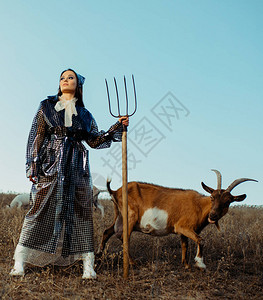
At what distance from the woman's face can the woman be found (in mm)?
15

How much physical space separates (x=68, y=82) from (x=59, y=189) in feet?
5.42

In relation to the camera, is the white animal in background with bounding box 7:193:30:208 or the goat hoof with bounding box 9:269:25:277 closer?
the goat hoof with bounding box 9:269:25:277

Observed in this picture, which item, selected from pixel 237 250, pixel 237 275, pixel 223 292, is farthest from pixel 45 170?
pixel 237 250

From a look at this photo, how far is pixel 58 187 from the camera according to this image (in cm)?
457

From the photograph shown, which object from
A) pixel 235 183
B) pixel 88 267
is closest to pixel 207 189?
pixel 235 183

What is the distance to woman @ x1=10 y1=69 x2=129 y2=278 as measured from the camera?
14.8 ft

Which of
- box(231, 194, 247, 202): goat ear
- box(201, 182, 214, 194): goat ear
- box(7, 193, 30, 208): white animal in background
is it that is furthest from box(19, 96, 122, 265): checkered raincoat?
box(7, 193, 30, 208): white animal in background

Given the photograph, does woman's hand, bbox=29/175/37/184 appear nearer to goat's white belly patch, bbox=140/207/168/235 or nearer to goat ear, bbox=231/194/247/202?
goat's white belly patch, bbox=140/207/168/235

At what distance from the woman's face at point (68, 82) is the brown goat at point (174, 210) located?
1.67 metres

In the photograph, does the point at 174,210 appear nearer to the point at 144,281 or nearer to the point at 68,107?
the point at 144,281

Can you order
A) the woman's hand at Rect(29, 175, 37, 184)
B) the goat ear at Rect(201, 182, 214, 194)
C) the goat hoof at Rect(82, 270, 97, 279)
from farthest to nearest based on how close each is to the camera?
the goat ear at Rect(201, 182, 214, 194) < the woman's hand at Rect(29, 175, 37, 184) < the goat hoof at Rect(82, 270, 97, 279)

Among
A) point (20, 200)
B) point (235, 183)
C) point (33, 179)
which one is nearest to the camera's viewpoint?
point (33, 179)

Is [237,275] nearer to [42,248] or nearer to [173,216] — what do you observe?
[173,216]

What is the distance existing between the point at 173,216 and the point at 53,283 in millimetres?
2119
